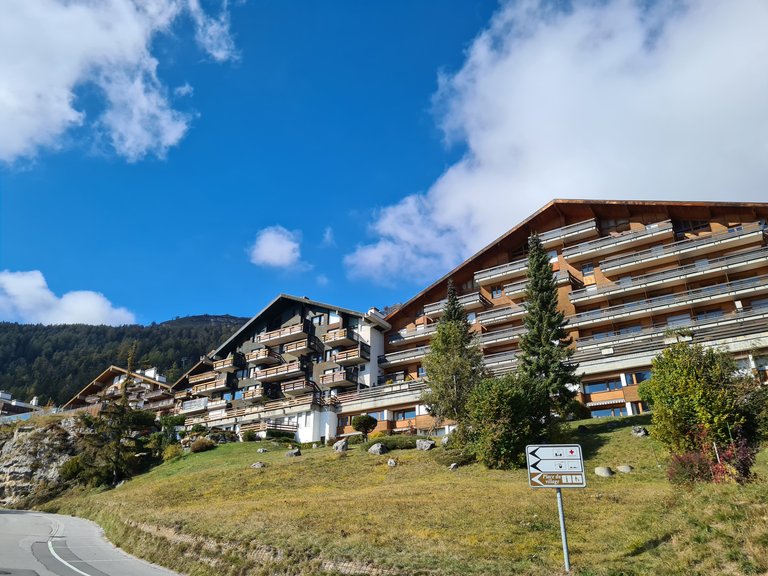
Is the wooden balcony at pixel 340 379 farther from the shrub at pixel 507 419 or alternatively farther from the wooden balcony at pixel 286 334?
the shrub at pixel 507 419

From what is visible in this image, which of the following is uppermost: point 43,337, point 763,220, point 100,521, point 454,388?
point 43,337

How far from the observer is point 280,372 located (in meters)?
65.0

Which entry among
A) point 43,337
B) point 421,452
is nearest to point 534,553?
point 421,452

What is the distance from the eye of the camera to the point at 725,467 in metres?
17.7

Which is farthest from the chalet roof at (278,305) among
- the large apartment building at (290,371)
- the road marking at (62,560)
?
the road marking at (62,560)

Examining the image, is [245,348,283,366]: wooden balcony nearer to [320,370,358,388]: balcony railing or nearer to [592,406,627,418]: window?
[320,370,358,388]: balcony railing

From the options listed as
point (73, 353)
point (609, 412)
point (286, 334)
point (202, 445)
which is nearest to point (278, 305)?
point (286, 334)

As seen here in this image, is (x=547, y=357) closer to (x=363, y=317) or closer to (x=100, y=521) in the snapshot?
(x=363, y=317)

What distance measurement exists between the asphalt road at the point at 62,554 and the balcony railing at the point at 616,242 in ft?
149

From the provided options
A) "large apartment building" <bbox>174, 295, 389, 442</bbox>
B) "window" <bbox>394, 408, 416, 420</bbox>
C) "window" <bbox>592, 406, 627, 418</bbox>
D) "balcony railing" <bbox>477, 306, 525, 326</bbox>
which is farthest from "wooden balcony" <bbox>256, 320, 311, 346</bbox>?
"window" <bbox>592, 406, 627, 418</bbox>

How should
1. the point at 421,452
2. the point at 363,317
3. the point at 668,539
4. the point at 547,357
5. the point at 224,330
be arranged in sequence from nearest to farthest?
the point at 668,539
the point at 421,452
the point at 547,357
the point at 363,317
the point at 224,330

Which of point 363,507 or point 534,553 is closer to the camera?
point 534,553

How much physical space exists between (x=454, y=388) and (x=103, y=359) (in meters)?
141

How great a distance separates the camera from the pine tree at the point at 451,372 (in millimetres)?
37531
